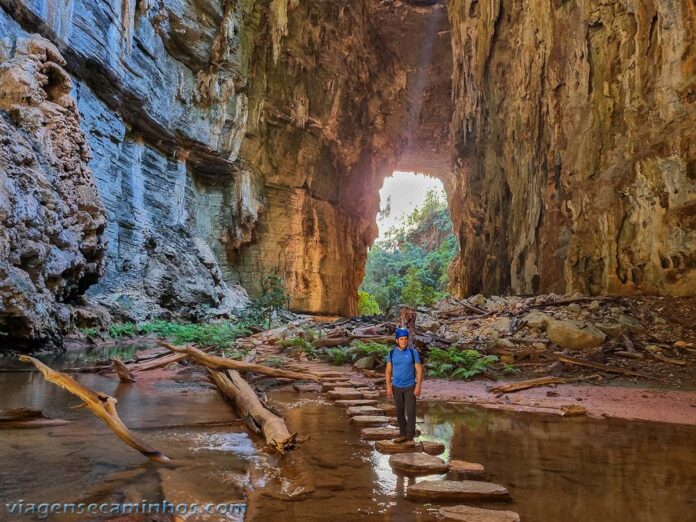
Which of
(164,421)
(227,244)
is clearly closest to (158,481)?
(164,421)

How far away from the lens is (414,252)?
4881 cm

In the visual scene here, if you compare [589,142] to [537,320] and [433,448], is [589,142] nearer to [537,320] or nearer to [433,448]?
[537,320]

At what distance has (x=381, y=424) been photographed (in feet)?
13.8

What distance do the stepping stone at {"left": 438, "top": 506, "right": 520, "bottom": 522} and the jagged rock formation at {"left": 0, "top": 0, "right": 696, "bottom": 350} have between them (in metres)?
9.67

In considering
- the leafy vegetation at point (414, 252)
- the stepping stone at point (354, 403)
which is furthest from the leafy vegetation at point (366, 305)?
the stepping stone at point (354, 403)

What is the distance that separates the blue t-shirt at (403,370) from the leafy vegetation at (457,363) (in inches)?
143

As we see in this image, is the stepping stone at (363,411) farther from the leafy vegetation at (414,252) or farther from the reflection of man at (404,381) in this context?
the leafy vegetation at (414,252)

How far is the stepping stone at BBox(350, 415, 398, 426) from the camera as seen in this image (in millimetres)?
4191

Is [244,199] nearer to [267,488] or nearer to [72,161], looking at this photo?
[72,161]

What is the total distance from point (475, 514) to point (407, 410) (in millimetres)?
1472

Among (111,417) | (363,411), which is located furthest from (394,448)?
(111,417)

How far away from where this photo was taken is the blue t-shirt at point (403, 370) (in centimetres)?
372

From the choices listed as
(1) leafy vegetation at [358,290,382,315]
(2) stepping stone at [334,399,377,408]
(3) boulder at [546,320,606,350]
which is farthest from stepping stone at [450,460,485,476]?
(1) leafy vegetation at [358,290,382,315]

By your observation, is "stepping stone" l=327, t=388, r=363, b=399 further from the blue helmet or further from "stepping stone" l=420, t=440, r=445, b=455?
"stepping stone" l=420, t=440, r=445, b=455
